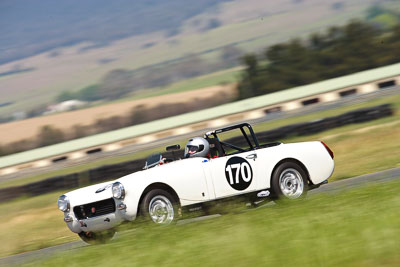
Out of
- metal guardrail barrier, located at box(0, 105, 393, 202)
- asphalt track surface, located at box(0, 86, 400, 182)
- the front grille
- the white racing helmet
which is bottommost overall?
the front grille

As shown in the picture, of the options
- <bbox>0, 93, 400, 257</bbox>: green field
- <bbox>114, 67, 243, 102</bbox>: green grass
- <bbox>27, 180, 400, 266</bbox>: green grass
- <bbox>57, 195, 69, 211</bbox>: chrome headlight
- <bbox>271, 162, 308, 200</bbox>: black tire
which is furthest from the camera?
<bbox>114, 67, 243, 102</bbox>: green grass

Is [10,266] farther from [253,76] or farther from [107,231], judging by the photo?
[253,76]

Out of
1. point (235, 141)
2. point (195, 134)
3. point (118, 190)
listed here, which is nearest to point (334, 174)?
point (235, 141)

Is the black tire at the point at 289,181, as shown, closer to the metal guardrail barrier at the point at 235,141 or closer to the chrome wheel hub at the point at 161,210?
the chrome wheel hub at the point at 161,210

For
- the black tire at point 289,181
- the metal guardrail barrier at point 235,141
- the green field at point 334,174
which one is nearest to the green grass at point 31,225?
the green field at point 334,174

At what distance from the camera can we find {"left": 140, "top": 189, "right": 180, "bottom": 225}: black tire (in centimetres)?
730

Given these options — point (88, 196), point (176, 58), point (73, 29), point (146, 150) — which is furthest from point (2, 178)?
point (73, 29)

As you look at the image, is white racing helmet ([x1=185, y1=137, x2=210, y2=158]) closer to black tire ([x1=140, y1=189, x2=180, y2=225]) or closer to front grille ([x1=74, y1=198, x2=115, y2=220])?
black tire ([x1=140, y1=189, x2=180, y2=225])

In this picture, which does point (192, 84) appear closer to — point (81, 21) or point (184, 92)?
point (184, 92)

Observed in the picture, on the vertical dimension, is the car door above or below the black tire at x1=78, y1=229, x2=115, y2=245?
above

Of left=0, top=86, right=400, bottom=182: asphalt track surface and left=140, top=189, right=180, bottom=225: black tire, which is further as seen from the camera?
left=0, top=86, right=400, bottom=182: asphalt track surface

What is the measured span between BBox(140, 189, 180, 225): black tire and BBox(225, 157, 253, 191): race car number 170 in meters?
0.81

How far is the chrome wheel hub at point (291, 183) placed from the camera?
8.12 meters

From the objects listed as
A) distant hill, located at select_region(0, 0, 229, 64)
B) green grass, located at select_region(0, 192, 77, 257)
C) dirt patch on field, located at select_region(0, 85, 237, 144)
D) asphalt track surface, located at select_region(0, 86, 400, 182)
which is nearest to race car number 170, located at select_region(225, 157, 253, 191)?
green grass, located at select_region(0, 192, 77, 257)
